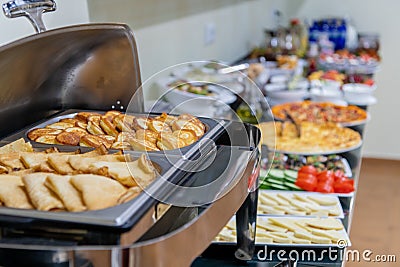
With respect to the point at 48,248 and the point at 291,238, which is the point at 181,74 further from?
the point at 48,248

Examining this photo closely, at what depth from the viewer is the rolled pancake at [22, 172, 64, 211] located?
1.68 ft

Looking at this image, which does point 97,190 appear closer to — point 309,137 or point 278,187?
point 278,187

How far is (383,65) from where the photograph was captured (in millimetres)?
3645

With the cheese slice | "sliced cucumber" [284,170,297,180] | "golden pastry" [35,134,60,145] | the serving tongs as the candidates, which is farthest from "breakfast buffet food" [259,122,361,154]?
Answer: "golden pastry" [35,134,60,145]

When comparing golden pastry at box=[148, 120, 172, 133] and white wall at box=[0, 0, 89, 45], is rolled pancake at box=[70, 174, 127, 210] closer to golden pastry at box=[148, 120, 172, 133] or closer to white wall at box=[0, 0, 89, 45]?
golden pastry at box=[148, 120, 172, 133]

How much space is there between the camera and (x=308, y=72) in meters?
2.69

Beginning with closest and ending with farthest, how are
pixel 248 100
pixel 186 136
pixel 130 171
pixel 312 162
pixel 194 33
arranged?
1. pixel 130 171
2. pixel 186 136
3. pixel 312 162
4. pixel 248 100
5. pixel 194 33

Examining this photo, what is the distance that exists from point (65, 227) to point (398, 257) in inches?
79.0

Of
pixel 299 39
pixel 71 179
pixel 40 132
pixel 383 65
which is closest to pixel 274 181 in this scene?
pixel 40 132

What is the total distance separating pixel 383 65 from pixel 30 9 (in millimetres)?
3214

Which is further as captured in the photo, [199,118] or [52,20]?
[52,20]

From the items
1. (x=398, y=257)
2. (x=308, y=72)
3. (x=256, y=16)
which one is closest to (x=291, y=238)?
(x=398, y=257)

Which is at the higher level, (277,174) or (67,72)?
(67,72)

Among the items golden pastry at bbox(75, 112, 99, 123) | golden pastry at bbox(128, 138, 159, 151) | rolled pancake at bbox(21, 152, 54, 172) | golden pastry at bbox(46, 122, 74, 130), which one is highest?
golden pastry at bbox(128, 138, 159, 151)
